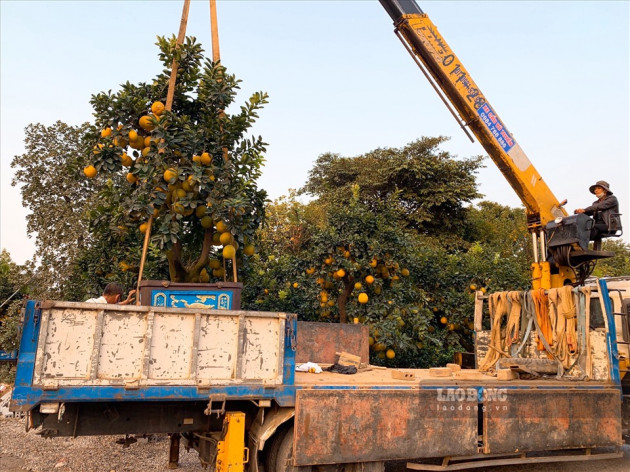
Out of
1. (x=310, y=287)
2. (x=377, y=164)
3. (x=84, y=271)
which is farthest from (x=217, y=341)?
(x=377, y=164)

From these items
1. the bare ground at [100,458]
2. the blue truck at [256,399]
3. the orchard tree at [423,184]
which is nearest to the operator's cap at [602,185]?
the blue truck at [256,399]

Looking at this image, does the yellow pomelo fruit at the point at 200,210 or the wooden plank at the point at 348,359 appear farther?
the wooden plank at the point at 348,359

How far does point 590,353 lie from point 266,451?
4.65 meters

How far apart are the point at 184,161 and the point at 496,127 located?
209 inches

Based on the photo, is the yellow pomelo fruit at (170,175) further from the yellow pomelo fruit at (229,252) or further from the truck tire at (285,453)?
the truck tire at (285,453)

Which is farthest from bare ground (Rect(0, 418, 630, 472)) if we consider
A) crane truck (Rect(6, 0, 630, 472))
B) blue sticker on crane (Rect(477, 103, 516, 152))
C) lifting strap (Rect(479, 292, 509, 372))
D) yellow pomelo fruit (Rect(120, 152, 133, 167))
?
blue sticker on crane (Rect(477, 103, 516, 152))

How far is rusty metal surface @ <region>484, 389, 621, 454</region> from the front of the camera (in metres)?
5.86

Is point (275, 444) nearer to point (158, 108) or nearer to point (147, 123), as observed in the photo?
point (147, 123)

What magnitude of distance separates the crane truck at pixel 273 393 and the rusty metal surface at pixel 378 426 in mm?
12

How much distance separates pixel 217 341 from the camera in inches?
190

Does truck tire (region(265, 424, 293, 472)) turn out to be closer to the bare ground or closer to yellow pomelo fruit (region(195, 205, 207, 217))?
the bare ground

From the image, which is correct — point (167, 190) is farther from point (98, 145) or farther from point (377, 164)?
point (377, 164)

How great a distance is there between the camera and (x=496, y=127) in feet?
28.5

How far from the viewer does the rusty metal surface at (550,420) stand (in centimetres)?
586
